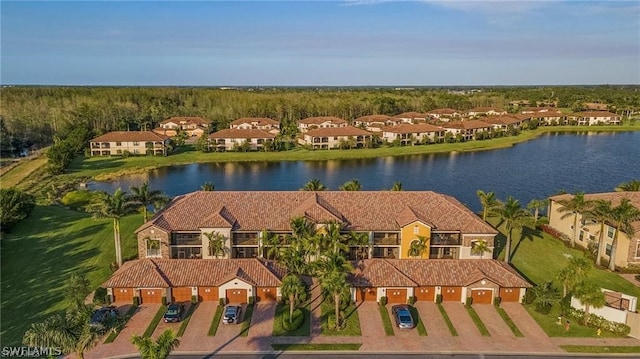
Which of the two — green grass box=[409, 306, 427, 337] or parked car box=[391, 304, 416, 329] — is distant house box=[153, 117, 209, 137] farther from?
parked car box=[391, 304, 416, 329]

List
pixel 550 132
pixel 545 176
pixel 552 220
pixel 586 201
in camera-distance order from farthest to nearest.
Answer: pixel 550 132 < pixel 545 176 < pixel 552 220 < pixel 586 201

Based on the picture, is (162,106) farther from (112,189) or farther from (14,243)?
(14,243)

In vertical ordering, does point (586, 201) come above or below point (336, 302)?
above

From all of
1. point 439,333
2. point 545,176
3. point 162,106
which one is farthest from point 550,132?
point 439,333

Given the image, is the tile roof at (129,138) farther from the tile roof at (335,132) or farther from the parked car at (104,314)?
the parked car at (104,314)

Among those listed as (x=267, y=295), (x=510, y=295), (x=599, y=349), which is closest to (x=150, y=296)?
(x=267, y=295)

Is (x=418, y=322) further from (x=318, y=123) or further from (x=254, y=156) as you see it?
(x=318, y=123)
